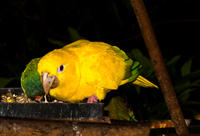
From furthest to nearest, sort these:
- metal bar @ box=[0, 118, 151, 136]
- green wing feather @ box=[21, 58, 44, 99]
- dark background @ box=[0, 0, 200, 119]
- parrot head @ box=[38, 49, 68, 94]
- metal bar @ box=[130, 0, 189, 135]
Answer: dark background @ box=[0, 0, 200, 119], green wing feather @ box=[21, 58, 44, 99], parrot head @ box=[38, 49, 68, 94], metal bar @ box=[130, 0, 189, 135], metal bar @ box=[0, 118, 151, 136]

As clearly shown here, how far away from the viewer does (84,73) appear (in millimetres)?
1112

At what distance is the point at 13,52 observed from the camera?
328 cm

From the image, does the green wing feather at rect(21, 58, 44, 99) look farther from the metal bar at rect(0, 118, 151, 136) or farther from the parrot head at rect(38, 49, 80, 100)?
the metal bar at rect(0, 118, 151, 136)

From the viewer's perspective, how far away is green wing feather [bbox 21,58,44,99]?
1108 millimetres

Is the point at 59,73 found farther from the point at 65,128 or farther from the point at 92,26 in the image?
the point at 92,26

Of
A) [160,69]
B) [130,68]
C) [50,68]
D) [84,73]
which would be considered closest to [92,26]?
[130,68]

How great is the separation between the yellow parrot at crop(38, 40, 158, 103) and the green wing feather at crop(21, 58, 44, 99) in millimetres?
51

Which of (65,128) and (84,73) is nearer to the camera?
(65,128)

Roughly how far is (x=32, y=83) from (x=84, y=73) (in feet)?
0.70

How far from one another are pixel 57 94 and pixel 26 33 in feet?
7.30

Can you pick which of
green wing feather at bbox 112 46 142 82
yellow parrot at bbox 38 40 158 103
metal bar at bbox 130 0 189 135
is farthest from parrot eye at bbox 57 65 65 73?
metal bar at bbox 130 0 189 135

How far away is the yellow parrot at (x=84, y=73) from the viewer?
1036mm

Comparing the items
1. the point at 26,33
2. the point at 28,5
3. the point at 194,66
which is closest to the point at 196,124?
the point at 194,66

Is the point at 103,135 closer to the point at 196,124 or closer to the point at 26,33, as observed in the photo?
the point at 196,124
